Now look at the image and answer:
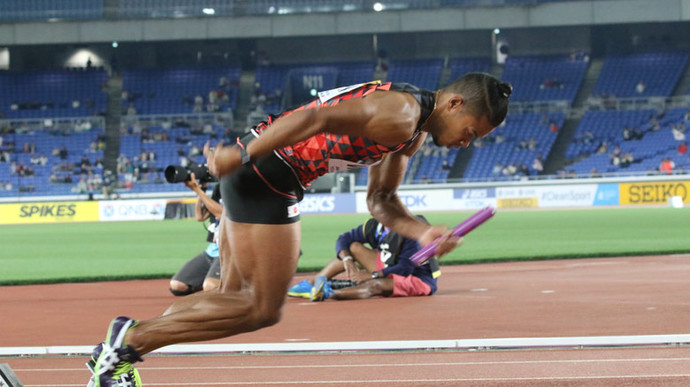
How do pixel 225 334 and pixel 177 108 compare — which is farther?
pixel 177 108

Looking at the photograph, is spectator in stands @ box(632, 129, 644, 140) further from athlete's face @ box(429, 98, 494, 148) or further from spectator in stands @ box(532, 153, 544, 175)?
athlete's face @ box(429, 98, 494, 148)

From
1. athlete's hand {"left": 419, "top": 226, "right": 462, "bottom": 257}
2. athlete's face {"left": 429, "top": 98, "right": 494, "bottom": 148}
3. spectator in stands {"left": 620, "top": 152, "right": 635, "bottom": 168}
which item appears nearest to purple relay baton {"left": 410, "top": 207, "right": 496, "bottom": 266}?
athlete's hand {"left": 419, "top": 226, "right": 462, "bottom": 257}

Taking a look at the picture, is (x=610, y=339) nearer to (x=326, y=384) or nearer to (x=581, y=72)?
(x=326, y=384)

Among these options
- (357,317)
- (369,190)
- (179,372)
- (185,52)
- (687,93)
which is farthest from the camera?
(185,52)

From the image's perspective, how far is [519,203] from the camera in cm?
4181

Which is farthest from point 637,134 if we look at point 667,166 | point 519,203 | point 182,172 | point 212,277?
point 182,172

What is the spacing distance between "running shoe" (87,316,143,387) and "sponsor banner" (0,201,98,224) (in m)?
37.0

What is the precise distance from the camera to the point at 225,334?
4.70 metres

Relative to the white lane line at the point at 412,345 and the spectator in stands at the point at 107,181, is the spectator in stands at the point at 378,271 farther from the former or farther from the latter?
the spectator in stands at the point at 107,181

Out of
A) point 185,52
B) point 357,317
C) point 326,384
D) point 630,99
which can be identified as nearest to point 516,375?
point 326,384

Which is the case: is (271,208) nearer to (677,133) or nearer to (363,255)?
(363,255)

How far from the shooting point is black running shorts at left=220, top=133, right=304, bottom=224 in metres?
4.59

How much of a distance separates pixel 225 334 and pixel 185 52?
2080 inches

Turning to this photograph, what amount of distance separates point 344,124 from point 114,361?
1.67 m
